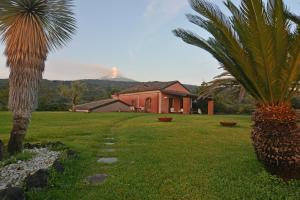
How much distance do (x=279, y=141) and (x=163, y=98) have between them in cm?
3363

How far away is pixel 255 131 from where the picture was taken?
21.3 feet

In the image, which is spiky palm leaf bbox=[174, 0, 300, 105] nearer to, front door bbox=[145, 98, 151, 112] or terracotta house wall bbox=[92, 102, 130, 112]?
front door bbox=[145, 98, 151, 112]

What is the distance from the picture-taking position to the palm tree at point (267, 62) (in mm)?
5820

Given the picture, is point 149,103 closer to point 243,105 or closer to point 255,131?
point 243,105

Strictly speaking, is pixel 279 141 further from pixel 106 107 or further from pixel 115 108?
pixel 115 108

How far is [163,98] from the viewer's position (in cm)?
3953

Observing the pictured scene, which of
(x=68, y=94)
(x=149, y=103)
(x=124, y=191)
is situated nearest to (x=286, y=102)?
(x=124, y=191)

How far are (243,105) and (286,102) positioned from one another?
32.5 metres

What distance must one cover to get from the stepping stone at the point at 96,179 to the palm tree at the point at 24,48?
3.37 meters

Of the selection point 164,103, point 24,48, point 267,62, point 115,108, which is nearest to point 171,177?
point 267,62

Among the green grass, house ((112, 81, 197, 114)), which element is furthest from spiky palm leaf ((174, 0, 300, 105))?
house ((112, 81, 197, 114))

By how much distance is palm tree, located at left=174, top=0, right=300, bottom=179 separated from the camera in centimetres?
582

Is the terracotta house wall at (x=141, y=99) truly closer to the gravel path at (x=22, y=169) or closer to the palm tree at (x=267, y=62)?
the gravel path at (x=22, y=169)

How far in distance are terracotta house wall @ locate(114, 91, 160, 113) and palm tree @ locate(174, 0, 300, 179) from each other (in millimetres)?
33041
